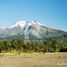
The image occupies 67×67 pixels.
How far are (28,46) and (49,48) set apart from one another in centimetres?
3274

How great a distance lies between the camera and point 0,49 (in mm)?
128625

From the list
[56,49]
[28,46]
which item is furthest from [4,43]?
[56,49]

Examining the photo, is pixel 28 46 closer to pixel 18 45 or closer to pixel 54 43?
pixel 18 45

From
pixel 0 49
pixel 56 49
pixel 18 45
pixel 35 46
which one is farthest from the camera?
pixel 56 49

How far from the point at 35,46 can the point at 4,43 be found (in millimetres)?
23419

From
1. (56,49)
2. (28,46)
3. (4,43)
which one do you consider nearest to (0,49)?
(4,43)

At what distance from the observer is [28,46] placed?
469 feet

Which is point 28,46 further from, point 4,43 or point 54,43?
point 54,43

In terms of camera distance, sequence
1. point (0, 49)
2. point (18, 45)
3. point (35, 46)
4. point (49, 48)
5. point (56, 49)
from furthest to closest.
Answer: point (49, 48) → point (56, 49) → point (35, 46) → point (18, 45) → point (0, 49)

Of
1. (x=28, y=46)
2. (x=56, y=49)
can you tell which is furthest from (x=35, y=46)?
(x=56, y=49)

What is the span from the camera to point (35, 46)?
150 meters

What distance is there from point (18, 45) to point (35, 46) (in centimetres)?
1545

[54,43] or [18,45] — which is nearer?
[18,45]

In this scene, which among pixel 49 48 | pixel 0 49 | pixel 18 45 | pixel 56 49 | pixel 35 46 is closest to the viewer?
pixel 0 49
